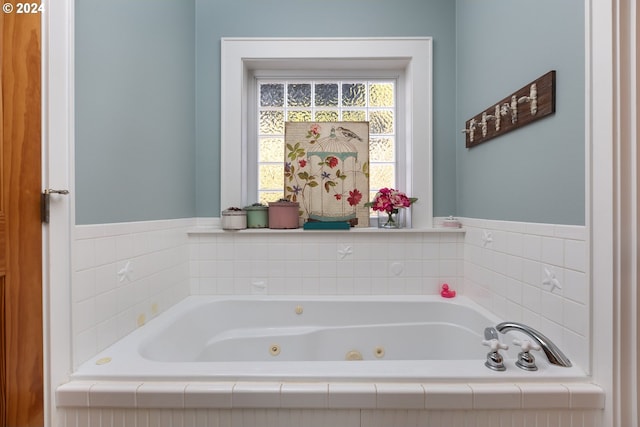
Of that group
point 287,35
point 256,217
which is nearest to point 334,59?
point 287,35

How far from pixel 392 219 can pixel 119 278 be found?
4.49 ft

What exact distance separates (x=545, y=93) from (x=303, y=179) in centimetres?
128

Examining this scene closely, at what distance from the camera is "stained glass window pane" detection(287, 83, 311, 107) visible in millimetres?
2033

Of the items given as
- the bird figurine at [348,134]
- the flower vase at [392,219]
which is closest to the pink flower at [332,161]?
the bird figurine at [348,134]

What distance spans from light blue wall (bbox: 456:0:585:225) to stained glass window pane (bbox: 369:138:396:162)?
A: 16.6 inches

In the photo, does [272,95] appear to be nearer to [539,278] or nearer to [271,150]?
[271,150]

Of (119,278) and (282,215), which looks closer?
(119,278)

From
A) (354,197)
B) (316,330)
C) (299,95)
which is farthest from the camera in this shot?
(299,95)

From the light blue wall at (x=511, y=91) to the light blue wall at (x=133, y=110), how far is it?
5.16 ft

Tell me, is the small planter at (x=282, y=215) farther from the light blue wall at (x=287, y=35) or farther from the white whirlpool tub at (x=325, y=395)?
the white whirlpool tub at (x=325, y=395)

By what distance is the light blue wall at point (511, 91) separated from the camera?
96 centimetres

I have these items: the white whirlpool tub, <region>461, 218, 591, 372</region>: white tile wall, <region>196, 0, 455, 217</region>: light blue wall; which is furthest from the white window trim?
the white whirlpool tub

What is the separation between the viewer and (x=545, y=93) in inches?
42.0

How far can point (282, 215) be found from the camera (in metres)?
1.77
